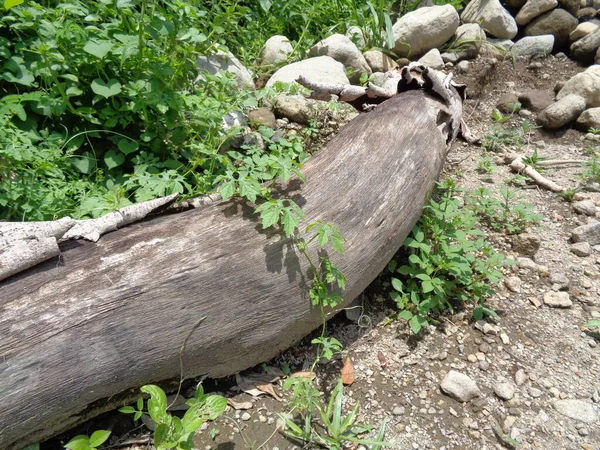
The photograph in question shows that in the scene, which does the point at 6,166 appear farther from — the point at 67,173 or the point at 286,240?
the point at 286,240

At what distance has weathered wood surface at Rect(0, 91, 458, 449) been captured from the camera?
68.7 inches

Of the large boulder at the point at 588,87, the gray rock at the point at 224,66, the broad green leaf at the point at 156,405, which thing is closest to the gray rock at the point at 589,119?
the large boulder at the point at 588,87

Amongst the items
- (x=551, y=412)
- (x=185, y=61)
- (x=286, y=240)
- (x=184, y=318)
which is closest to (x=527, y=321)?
(x=551, y=412)

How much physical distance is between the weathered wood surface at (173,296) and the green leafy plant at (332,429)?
356mm

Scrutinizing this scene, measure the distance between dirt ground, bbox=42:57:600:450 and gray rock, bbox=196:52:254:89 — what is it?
2.18m

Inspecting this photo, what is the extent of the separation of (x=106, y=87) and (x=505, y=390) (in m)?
2.63

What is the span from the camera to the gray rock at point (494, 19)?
5.76 m

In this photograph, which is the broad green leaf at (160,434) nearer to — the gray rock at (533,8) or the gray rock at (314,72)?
the gray rock at (314,72)

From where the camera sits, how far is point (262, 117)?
355cm

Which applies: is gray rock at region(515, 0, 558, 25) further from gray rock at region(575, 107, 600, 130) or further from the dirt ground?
the dirt ground

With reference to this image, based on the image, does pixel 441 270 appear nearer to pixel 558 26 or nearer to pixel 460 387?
pixel 460 387

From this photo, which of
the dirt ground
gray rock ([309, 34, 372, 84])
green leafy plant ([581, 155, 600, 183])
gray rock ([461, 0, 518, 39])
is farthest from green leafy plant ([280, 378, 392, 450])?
gray rock ([461, 0, 518, 39])

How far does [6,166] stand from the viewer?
2.31m

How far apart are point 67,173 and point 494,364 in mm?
2577
